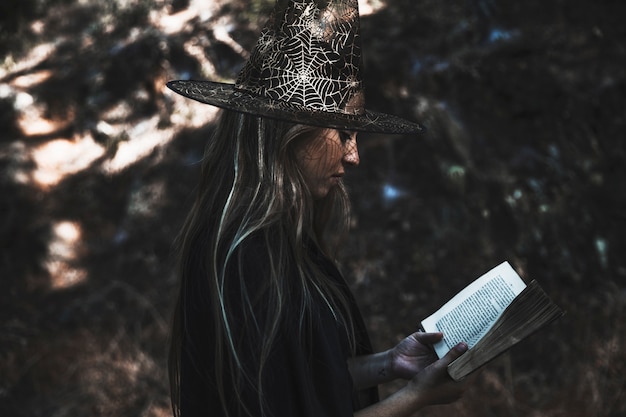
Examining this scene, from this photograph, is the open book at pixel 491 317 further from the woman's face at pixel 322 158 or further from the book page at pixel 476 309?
the woman's face at pixel 322 158

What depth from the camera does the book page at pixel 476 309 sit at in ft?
6.01

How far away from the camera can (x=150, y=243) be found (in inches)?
208

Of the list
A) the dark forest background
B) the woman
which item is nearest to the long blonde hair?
the woman

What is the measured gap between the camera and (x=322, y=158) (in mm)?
1783

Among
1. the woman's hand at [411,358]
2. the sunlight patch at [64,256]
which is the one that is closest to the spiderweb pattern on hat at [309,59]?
the woman's hand at [411,358]

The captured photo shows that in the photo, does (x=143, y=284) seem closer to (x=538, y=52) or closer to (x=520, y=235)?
(x=520, y=235)

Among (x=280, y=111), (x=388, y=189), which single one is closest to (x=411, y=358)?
(x=280, y=111)

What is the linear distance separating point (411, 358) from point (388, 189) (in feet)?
10.7

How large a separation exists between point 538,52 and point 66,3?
4.67 m

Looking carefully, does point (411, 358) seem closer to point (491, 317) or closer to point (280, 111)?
point (491, 317)

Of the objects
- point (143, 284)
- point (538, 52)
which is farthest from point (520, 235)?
A: point (143, 284)

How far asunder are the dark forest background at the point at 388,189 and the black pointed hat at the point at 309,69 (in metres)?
2.87

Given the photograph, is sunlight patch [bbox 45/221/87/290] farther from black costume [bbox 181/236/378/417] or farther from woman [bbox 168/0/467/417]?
black costume [bbox 181/236/378/417]

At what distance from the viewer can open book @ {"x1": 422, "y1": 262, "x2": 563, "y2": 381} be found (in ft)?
5.32
